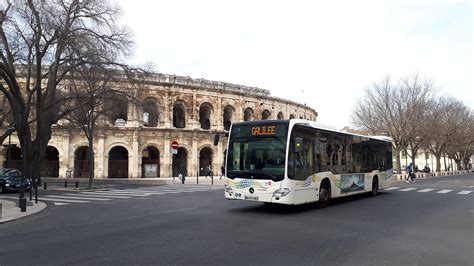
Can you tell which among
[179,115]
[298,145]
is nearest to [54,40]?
[298,145]

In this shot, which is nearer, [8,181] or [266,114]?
[8,181]

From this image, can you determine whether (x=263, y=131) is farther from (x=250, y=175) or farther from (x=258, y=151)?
(x=250, y=175)

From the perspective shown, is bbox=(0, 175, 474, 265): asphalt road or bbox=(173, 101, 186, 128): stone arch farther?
bbox=(173, 101, 186, 128): stone arch

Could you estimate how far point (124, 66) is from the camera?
75.3 ft

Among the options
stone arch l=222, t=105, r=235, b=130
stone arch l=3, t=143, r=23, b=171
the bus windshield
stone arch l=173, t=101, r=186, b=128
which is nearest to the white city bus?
the bus windshield

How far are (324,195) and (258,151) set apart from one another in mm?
3056

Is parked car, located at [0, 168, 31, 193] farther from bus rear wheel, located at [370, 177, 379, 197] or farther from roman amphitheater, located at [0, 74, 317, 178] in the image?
bus rear wheel, located at [370, 177, 379, 197]

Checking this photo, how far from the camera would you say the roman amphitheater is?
41656 millimetres

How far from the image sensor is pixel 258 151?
11.8 metres

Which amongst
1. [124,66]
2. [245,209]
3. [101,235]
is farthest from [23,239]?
Answer: [124,66]

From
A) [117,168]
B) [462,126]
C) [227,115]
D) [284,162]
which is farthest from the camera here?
[462,126]

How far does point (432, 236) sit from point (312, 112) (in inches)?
2204

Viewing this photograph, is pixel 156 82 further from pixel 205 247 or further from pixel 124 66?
pixel 205 247

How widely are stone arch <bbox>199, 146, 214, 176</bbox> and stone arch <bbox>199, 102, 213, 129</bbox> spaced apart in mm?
3254
